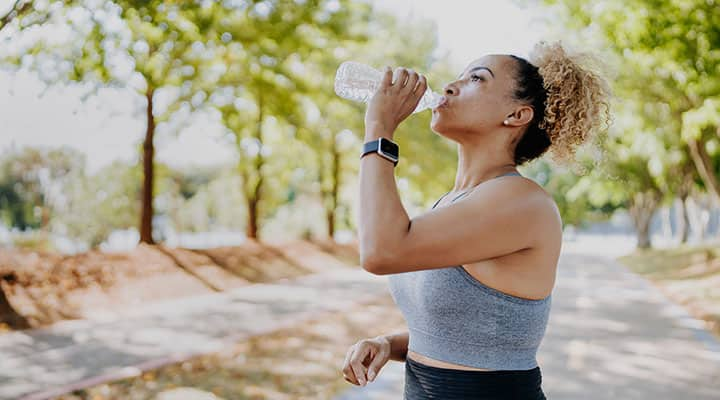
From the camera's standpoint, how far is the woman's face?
1.88 meters

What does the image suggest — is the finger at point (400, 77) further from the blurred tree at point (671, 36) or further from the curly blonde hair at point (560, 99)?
the blurred tree at point (671, 36)

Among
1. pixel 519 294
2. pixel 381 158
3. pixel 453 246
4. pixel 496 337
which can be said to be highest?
pixel 381 158

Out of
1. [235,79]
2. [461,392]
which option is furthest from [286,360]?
[235,79]

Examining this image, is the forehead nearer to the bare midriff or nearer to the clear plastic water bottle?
the clear plastic water bottle

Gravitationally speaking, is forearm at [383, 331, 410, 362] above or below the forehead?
below

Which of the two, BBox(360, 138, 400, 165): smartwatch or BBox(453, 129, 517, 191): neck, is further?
BBox(453, 129, 517, 191): neck

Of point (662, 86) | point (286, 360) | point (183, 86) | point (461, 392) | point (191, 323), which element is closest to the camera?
point (461, 392)

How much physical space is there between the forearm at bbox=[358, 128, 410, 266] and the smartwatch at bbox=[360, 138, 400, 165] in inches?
0.5

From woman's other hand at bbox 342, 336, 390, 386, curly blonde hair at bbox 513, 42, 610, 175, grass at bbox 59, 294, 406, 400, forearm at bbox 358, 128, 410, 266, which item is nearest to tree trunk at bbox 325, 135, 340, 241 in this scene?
grass at bbox 59, 294, 406, 400

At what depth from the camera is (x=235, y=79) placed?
1684 centimetres

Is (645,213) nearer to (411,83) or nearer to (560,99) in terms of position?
(560,99)

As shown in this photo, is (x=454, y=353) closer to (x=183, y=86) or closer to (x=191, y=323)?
(x=191, y=323)

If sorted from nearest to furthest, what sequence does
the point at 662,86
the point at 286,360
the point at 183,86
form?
the point at 286,360
the point at 662,86
the point at 183,86

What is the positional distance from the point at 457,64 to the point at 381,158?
2783 centimetres
